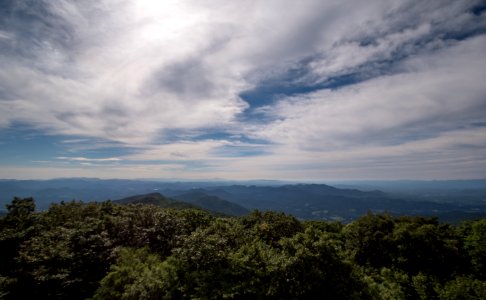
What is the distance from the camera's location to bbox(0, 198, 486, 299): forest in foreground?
1600 cm

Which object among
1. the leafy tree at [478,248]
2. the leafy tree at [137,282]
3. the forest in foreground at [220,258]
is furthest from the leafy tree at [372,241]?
the leafy tree at [137,282]

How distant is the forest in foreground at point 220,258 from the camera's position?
1600 cm

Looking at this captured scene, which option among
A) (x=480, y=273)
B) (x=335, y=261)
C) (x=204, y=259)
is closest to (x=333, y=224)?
(x=480, y=273)

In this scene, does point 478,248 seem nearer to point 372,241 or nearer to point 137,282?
point 372,241

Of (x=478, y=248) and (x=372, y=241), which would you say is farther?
(x=372, y=241)

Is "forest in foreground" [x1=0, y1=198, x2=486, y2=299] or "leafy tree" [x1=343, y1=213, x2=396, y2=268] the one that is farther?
"leafy tree" [x1=343, y1=213, x2=396, y2=268]

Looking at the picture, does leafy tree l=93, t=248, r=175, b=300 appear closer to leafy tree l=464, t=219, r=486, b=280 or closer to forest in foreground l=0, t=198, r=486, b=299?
forest in foreground l=0, t=198, r=486, b=299

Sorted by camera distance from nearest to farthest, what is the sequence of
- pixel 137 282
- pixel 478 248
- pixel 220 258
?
pixel 137 282
pixel 220 258
pixel 478 248

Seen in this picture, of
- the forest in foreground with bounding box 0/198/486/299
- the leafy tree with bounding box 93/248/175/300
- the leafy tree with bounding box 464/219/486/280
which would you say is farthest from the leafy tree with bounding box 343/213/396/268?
the leafy tree with bounding box 93/248/175/300

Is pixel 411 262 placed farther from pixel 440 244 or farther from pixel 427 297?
pixel 427 297

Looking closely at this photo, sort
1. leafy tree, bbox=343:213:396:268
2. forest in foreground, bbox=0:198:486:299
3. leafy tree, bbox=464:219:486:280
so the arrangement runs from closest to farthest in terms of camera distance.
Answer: forest in foreground, bbox=0:198:486:299 → leafy tree, bbox=464:219:486:280 → leafy tree, bbox=343:213:396:268

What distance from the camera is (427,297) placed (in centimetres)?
1878

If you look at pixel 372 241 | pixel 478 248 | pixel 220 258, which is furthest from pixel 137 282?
pixel 478 248

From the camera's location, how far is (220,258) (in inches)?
673
